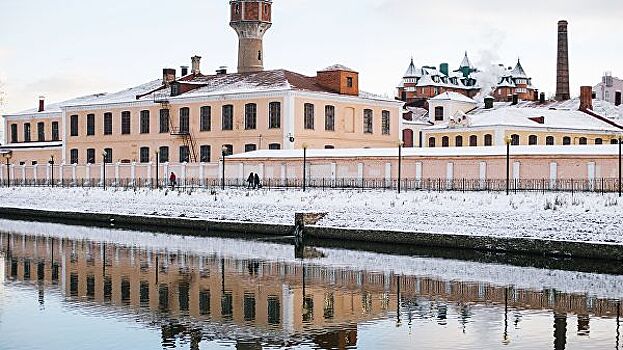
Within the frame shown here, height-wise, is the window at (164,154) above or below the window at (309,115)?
below

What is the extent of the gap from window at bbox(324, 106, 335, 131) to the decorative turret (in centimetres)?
966

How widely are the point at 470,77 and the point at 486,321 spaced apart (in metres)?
123

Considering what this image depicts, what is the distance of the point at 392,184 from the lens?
43562 millimetres

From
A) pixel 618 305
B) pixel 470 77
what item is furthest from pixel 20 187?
pixel 470 77

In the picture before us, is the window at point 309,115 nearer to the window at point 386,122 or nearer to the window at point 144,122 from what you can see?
the window at point 386,122

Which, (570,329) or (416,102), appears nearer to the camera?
(570,329)

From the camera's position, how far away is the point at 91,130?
209 feet

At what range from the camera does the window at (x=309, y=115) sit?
181 ft

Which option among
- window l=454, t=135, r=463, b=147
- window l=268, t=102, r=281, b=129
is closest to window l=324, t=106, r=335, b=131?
window l=268, t=102, r=281, b=129

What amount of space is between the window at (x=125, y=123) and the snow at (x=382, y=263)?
69.7 ft

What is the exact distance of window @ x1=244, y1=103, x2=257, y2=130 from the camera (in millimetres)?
55781

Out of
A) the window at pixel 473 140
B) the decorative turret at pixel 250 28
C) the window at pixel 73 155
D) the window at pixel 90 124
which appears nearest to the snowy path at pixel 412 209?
the window at pixel 90 124

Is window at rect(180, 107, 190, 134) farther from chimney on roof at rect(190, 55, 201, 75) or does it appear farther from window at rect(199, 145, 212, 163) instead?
chimney on roof at rect(190, 55, 201, 75)

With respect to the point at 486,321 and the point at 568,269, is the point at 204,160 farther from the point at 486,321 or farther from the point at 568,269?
the point at 486,321
